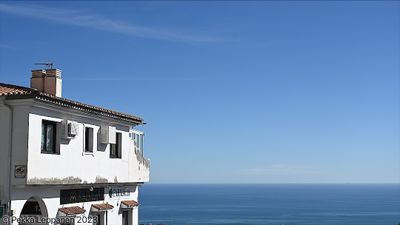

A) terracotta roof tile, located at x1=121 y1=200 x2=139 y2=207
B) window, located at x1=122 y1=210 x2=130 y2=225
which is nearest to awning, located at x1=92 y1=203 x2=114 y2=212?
terracotta roof tile, located at x1=121 y1=200 x2=139 y2=207

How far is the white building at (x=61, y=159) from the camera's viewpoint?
65.0 ft

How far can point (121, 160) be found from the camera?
1078 inches

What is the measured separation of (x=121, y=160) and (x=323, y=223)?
11240 centimetres

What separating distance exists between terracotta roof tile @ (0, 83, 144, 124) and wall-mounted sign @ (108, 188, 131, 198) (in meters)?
3.33

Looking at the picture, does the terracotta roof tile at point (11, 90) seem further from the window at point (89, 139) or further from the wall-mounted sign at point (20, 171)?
the window at point (89, 139)

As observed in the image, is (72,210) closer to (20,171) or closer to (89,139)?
(89,139)

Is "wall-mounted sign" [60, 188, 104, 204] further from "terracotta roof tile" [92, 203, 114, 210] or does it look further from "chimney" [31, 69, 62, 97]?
"chimney" [31, 69, 62, 97]

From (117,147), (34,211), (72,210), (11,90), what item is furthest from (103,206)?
(11,90)

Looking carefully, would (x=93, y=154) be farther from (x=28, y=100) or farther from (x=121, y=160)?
(x=28, y=100)

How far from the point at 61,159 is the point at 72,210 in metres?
2.16

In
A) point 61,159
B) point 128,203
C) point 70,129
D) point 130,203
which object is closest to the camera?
point 61,159

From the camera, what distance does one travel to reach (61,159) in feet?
71.7

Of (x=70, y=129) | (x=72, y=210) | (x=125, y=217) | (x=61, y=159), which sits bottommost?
(x=125, y=217)

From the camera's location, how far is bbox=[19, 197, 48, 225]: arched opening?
2086 centimetres
